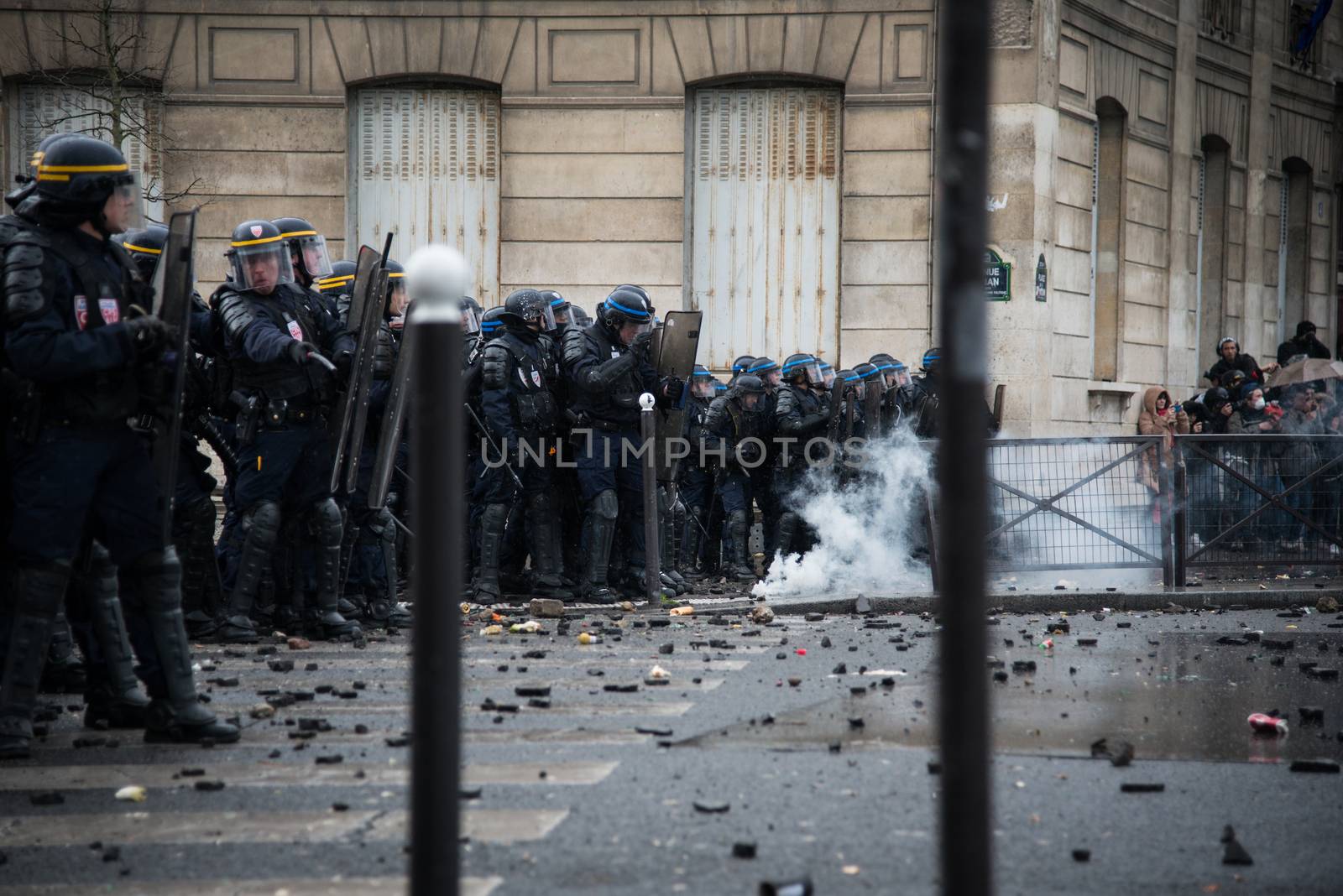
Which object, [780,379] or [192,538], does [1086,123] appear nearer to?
[780,379]

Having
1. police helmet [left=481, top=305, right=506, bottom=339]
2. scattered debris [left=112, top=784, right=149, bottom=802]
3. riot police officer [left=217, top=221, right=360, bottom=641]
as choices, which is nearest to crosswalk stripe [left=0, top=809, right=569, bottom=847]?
scattered debris [left=112, top=784, right=149, bottom=802]

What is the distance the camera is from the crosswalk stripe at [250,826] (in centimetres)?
448

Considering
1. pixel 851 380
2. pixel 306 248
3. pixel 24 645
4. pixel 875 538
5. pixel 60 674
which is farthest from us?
pixel 851 380

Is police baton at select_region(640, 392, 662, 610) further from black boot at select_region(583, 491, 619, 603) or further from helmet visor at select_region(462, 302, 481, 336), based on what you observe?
helmet visor at select_region(462, 302, 481, 336)

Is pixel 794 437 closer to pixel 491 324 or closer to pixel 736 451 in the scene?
pixel 736 451

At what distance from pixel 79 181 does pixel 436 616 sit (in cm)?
362

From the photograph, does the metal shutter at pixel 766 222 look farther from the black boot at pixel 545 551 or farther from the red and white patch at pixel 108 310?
the red and white patch at pixel 108 310

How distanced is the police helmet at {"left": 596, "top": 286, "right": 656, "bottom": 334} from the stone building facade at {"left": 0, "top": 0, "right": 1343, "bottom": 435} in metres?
6.96

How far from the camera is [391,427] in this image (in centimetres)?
959

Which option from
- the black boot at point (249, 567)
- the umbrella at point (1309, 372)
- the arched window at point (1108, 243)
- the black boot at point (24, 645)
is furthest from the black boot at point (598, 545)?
the arched window at point (1108, 243)

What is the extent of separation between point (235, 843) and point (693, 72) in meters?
15.7

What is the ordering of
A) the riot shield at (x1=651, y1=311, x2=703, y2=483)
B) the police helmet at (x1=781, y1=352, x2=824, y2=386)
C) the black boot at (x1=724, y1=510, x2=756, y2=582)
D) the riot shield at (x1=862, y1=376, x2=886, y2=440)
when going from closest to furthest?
1. the riot shield at (x1=651, y1=311, x2=703, y2=483)
2. the black boot at (x1=724, y1=510, x2=756, y2=582)
3. the police helmet at (x1=781, y1=352, x2=824, y2=386)
4. the riot shield at (x1=862, y1=376, x2=886, y2=440)

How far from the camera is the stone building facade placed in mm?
18906

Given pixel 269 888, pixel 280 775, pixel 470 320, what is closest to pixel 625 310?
pixel 470 320
